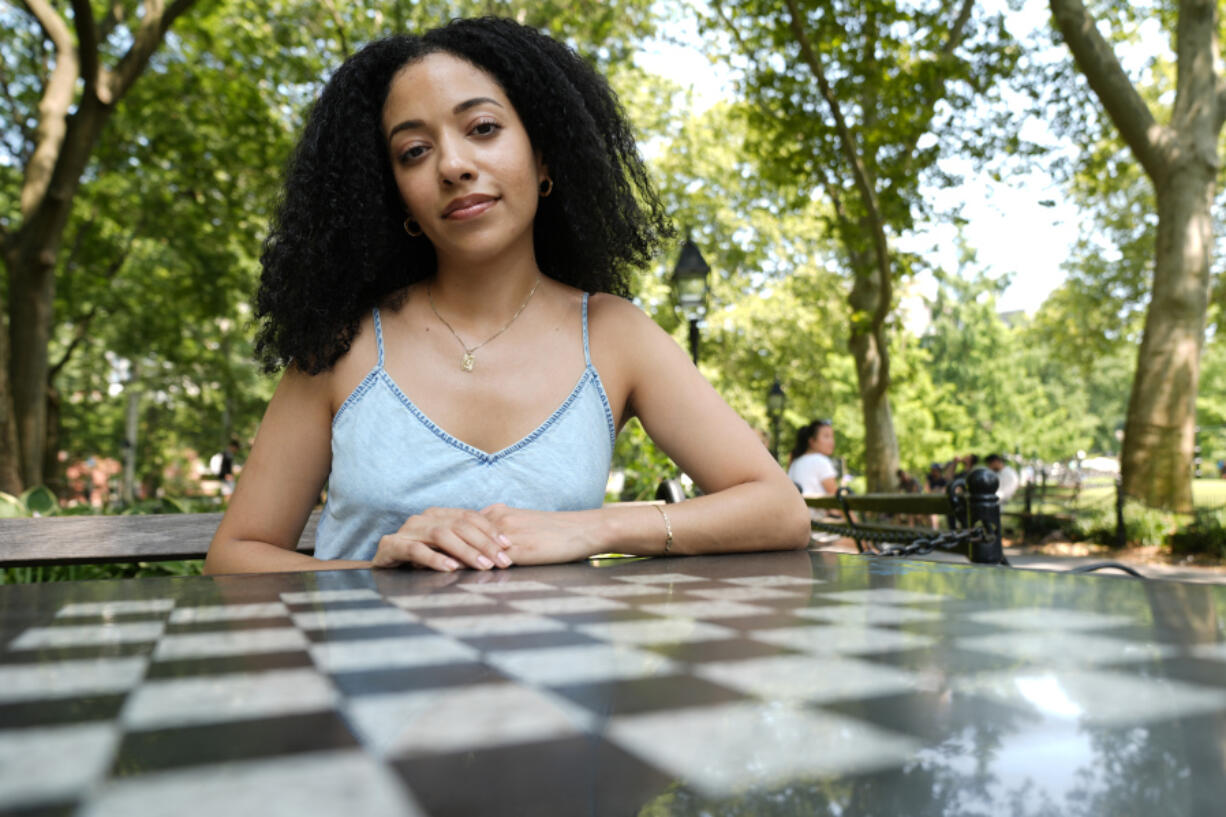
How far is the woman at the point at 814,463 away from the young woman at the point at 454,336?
7.40 m

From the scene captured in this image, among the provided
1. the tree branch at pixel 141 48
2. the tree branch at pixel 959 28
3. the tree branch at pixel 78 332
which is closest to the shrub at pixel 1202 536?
the tree branch at pixel 959 28

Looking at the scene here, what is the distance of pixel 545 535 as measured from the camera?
5.27 ft

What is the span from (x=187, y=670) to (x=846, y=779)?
45cm

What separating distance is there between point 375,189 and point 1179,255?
1259cm

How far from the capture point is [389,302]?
2.32 metres

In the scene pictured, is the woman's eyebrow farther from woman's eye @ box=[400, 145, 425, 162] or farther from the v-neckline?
the v-neckline

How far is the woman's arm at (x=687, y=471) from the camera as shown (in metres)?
1.65

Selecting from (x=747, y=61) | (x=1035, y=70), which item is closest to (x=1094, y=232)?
(x=1035, y=70)

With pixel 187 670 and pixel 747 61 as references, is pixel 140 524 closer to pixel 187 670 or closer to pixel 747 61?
pixel 187 670

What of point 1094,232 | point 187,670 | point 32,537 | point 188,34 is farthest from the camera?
point 1094,232

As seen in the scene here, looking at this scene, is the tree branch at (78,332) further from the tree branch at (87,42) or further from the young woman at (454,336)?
the young woman at (454,336)

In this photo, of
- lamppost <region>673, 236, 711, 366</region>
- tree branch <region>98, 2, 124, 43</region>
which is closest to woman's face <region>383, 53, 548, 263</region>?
tree branch <region>98, 2, 124, 43</region>

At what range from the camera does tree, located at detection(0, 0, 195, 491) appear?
7750 millimetres

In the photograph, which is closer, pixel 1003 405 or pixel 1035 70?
pixel 1035 70
